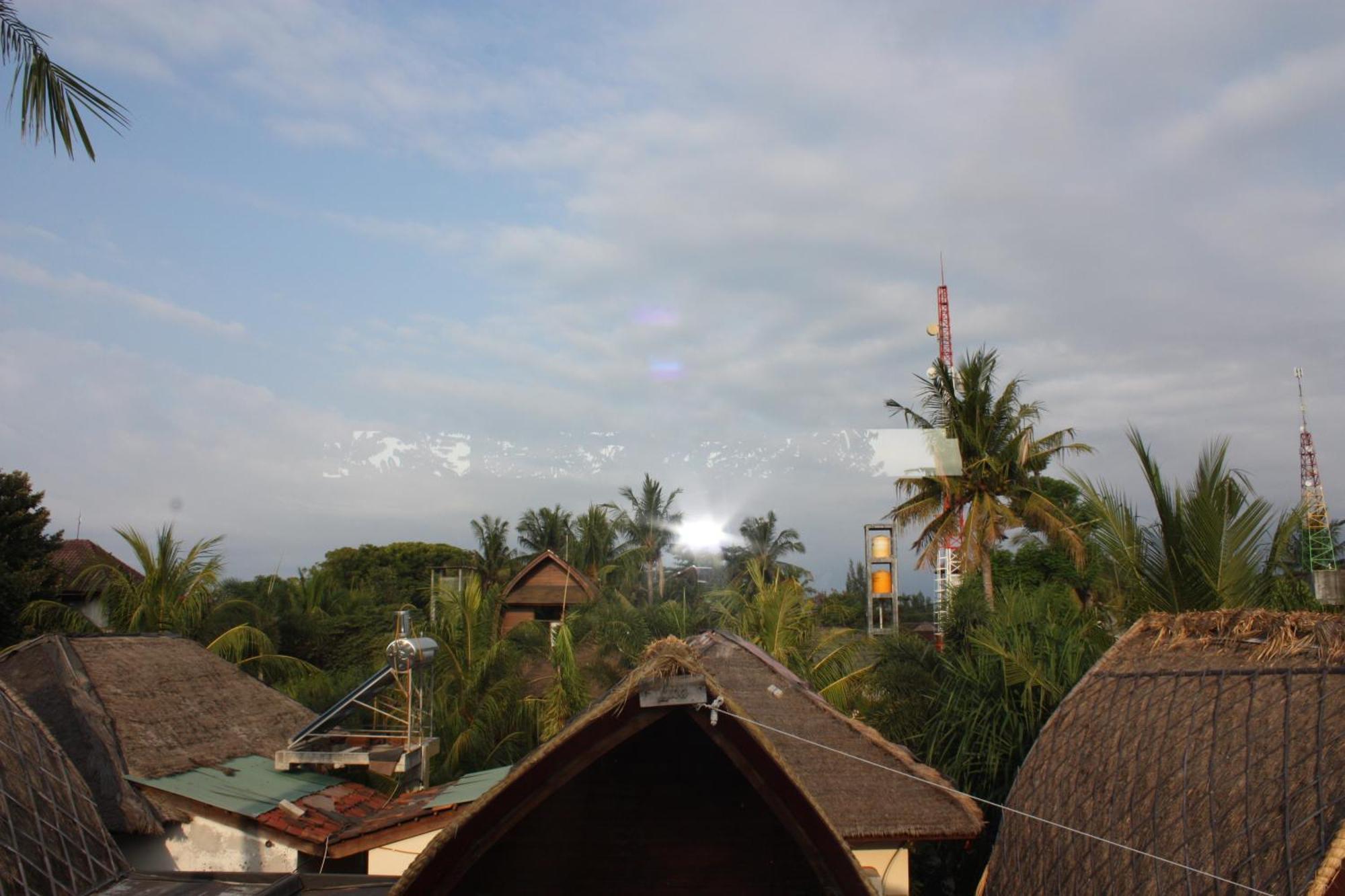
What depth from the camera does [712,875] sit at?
12.3 feet

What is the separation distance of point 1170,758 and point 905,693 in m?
6.23

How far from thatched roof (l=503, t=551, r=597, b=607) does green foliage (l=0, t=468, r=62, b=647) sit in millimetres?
12790

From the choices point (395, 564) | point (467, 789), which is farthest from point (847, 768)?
point (395, 564)

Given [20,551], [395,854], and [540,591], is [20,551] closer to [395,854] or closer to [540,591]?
[395,854]

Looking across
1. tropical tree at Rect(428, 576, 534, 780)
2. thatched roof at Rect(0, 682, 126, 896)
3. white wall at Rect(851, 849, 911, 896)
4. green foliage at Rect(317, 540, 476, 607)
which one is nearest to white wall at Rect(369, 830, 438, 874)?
thatched roof at Rect(0, 682, 126, 896)

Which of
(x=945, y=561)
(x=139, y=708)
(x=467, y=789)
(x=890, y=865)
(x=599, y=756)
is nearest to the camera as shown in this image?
(x=599, y=756)

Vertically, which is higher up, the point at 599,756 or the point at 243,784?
the point at 599,756

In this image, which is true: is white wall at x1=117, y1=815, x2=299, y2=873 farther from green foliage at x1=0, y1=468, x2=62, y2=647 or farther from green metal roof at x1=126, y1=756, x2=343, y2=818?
green foliage at x1=0, y1=468, x2=62, y2=647

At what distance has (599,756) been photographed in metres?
3.16

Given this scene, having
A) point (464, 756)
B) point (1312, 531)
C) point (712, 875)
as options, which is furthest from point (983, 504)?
point (712, 875)

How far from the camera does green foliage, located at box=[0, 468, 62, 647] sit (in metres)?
15.6

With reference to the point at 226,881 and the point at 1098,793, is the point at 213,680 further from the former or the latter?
the point at 1098,793

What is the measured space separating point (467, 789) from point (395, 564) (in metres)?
34.2

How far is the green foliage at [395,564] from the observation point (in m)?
35.8
